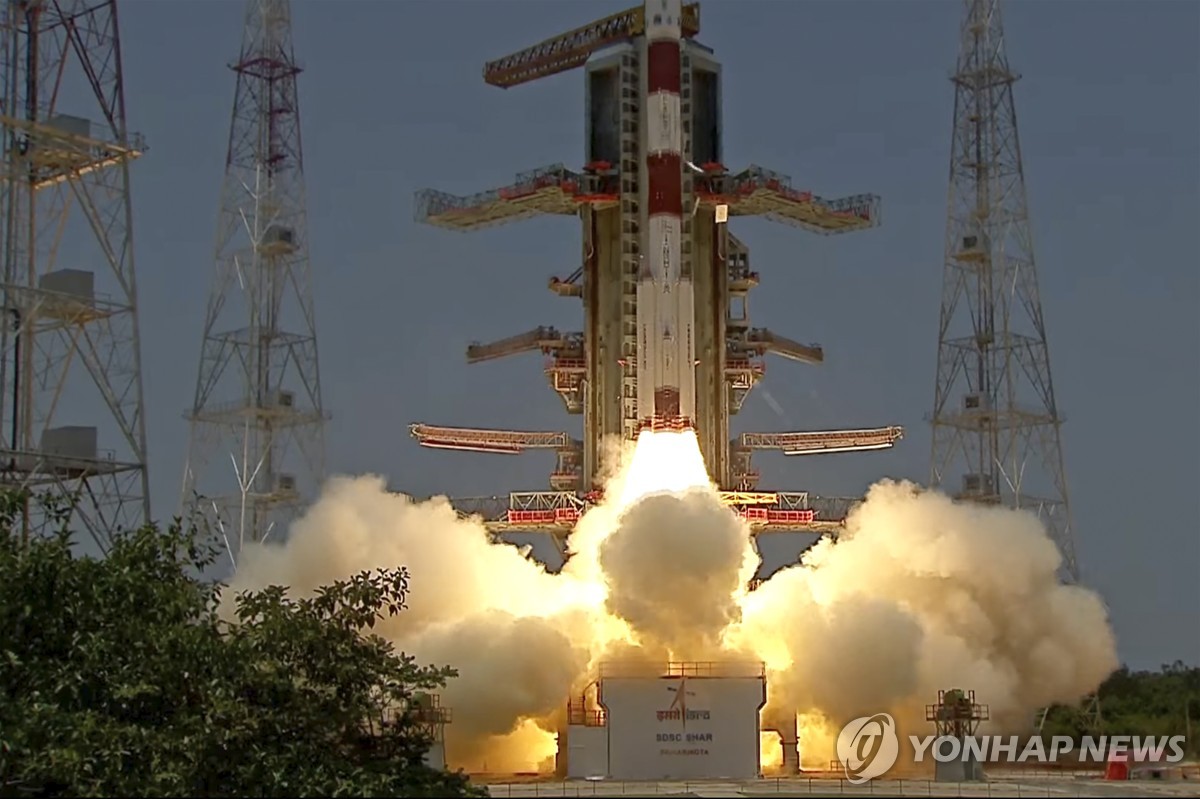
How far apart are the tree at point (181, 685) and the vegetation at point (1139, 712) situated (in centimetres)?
3202

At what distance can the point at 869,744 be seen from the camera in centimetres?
5194

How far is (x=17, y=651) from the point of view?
3547cm

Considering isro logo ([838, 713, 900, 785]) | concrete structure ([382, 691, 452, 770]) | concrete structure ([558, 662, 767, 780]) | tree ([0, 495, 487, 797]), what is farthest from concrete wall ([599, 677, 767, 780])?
tree ([0, 495, 487, 797])

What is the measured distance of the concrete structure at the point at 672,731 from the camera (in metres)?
49.2

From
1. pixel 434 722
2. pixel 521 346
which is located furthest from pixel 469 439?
pixel 434 722

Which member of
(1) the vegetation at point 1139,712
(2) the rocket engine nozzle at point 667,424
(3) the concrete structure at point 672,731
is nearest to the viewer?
(3) the concrete structure at point 672,731

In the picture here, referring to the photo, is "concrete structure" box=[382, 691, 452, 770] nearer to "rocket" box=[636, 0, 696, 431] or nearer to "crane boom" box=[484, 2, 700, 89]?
"rocket" box=[636, 0, 696, 431]

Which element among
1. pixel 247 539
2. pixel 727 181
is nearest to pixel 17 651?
pixel 247 539

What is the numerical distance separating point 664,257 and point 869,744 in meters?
14.5

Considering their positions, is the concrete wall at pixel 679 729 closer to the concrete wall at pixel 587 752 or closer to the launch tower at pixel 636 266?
the concrete wall at pixel 587 752

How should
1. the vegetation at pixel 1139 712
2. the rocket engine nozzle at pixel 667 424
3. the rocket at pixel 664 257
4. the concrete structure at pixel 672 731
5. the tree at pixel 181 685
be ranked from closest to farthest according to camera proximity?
the tree at pixel 181 685, the concrete structure at pixel 672 731, the rocket engine nozzle at pixel 667 424, the rocket at pixel 664 257, the vegetation at pixel 1139 712

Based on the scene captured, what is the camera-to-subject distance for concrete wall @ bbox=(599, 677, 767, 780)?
161 feet

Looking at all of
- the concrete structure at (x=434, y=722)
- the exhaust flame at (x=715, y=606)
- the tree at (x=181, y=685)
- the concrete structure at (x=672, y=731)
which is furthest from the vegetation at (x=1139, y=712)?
the tree at (x=181, y=685)

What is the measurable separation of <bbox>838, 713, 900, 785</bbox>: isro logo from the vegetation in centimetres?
1187
